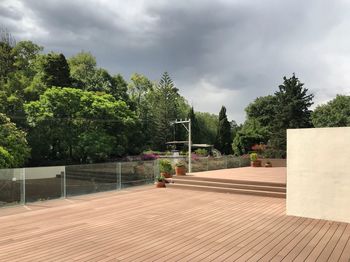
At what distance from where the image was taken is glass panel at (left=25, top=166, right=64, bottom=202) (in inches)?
401

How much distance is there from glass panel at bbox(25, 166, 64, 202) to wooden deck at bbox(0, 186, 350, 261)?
72cm

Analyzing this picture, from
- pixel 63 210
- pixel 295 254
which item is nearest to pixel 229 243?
pixel 295 254

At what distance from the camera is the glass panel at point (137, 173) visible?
43.5 feet

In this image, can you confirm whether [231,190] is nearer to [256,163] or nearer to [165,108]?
[256,163]

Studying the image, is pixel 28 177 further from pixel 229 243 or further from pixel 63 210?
pixel 229 243

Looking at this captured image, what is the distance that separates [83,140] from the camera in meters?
25.1

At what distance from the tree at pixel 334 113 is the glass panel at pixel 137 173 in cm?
2374

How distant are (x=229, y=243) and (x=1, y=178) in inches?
281

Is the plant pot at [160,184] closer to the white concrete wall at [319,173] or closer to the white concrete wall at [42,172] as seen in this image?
the white concrete wall at [42,172]

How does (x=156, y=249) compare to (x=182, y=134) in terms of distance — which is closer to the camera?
(x=156, y=249)

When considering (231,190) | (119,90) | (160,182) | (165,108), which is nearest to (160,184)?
(160,182)

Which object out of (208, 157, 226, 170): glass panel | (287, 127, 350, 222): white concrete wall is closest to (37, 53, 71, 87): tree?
(208, 157, 226, 170): glass panel

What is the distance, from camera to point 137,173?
13.9 m

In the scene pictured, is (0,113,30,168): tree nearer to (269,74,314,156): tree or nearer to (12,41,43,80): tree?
(12,41,43,80): tree
